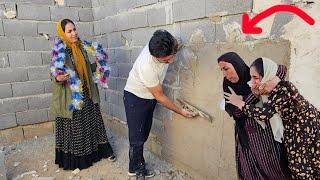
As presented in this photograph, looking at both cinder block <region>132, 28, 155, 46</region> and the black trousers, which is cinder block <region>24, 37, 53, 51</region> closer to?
cinder block <region>132, 28, 155, 46</region>

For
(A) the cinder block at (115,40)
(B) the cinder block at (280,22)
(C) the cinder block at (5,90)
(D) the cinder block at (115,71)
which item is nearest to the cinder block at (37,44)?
(C) the cinder block at (5,90)

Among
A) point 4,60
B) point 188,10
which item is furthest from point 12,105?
point 188,10

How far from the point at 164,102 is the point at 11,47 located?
2887 millimetres

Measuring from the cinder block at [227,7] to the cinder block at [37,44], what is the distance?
3.01 m

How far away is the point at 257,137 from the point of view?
1.80 metres

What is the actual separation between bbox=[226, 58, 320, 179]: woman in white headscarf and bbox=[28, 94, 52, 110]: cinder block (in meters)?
3.80

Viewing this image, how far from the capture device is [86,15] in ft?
15.8

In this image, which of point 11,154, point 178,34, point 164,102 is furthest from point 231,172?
point 11,154

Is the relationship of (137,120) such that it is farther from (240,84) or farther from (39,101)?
(39,101)

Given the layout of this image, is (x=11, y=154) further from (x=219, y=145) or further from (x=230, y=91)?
(x=230, y=91)

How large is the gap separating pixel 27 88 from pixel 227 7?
3.48 metres

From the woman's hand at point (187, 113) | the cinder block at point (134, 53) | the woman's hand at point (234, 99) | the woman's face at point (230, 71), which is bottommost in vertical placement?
the woman's hand at point (187, 113)

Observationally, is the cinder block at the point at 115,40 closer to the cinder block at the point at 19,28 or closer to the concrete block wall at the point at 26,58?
the concrete block wall at the point at 26,58

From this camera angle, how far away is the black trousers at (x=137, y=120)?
2938mm
